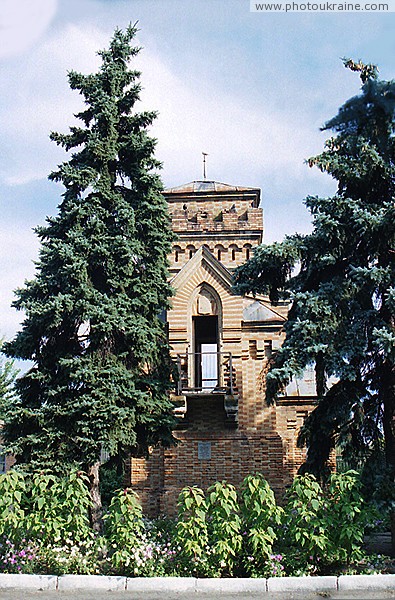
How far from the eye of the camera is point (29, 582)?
9320 millimetres

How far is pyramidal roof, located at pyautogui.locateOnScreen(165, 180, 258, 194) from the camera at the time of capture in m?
23.1

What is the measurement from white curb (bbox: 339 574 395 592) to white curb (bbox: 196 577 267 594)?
111 centimetres

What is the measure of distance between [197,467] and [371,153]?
844 centimetres

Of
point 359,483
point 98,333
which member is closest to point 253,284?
point 98,333

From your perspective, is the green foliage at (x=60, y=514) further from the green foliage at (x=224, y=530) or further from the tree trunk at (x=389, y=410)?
the tree trunk at (x=389, y=410)

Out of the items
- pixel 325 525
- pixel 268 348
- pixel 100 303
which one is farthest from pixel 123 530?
pixel 268 348

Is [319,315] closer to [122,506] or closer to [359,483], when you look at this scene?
[359,483]

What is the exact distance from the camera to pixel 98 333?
40.3ft

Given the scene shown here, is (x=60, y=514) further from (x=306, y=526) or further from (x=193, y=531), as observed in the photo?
(x=306, y=526)

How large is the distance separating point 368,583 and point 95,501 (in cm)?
505

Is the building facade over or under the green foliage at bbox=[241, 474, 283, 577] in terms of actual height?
over

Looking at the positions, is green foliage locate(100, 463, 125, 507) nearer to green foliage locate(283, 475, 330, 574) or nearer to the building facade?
the building facade

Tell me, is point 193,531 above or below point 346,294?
below

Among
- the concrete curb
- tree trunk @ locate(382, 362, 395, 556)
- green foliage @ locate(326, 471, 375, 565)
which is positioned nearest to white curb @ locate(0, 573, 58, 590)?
the concrete curb
